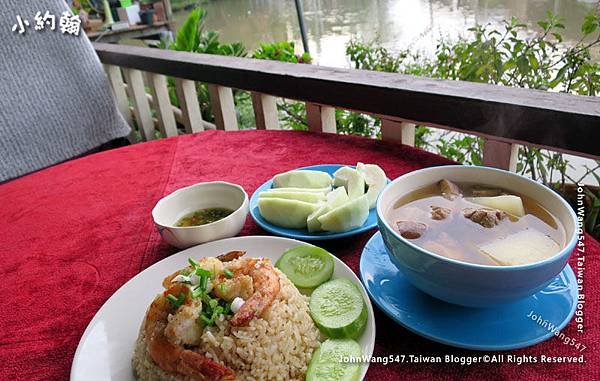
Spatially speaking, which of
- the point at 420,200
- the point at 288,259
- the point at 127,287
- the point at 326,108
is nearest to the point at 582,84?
the point at 326,108

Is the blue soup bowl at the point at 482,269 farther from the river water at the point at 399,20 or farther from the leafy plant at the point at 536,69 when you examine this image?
the river water at the point at 399,20

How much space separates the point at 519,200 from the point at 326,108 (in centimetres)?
99

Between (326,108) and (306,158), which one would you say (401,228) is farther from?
(326,108)

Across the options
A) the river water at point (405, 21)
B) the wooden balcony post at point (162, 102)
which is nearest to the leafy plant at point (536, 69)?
the river water at point (405, 21)

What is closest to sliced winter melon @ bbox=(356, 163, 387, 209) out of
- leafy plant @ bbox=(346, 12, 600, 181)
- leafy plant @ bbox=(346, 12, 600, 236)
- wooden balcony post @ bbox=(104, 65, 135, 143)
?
leafy plant @ bbox=(346, 12, 600, 236)

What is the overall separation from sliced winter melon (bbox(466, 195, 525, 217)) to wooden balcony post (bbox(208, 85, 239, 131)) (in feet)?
4.90

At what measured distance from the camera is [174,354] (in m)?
0.63

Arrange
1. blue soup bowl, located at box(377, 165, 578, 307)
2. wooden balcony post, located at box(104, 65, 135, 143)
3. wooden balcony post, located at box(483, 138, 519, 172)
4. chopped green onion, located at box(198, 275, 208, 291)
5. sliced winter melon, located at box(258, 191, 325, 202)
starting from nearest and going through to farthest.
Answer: blue soup bowl, located at box(377, 165, 578, 307), chopped green onion, located at box(198, 275, 208, 291), sliced winter melon, located at box(258, 191, 325, 202), wooden balcony post, located at box(483, 138, 519, 172), wooden balcony post, located at box(104, 65, 135, 143)

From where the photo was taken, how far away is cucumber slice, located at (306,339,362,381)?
591mm

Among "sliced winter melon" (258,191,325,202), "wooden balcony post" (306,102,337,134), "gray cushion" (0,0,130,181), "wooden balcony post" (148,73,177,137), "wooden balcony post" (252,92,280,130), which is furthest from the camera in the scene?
"wooden balcony post" (148,73,177,137)

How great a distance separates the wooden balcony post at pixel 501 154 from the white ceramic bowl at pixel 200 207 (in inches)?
26.8

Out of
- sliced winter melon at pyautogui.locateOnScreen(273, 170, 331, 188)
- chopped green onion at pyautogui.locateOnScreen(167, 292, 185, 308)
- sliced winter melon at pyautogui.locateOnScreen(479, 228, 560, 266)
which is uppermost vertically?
sliced winter melon at pyautogui.locateOnScreen(479, 228, 560, 266)

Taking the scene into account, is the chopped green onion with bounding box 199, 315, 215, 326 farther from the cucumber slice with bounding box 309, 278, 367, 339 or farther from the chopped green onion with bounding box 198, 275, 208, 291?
the cucumber slice with bounding box 309, 278, 367, 339

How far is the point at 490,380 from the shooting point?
62cm
